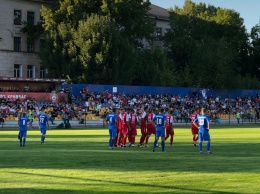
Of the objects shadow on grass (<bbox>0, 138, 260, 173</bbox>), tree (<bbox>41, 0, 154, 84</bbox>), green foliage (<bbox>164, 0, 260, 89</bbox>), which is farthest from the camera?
green foliage (<bbox>164, 0, 260, 89</bbox>)

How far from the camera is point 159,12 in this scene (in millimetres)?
114188

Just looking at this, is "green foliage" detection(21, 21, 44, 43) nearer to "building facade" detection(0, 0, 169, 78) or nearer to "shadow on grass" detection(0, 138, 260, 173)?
"building facade" detection(0, 0, 169, 78)

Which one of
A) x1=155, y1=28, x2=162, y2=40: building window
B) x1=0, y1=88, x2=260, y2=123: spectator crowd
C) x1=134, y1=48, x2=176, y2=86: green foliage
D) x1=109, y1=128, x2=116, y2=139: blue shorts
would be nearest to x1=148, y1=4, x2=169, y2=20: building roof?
x1=155, y1=28, x2=162, y2=40: building window

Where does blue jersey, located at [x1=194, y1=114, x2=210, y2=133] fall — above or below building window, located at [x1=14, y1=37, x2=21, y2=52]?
below

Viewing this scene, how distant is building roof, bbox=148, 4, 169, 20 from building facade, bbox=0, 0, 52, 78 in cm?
2508

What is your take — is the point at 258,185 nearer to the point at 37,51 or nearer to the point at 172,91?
the point at 172,91

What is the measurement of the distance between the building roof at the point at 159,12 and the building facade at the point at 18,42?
82.3 feet

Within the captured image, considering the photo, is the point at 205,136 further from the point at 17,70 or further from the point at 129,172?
the point at 17,70

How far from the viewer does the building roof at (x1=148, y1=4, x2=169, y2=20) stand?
109762 millimetres

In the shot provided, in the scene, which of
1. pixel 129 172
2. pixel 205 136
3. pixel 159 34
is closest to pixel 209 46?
pixel 159 34

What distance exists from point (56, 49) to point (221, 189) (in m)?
66.4

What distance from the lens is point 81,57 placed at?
258 feet

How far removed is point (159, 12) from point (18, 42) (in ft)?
113

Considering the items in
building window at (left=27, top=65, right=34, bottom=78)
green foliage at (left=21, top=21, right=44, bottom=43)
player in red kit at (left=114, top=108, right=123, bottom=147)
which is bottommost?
player in red kit at (left=114, top=108, right=123, bottom=147)
